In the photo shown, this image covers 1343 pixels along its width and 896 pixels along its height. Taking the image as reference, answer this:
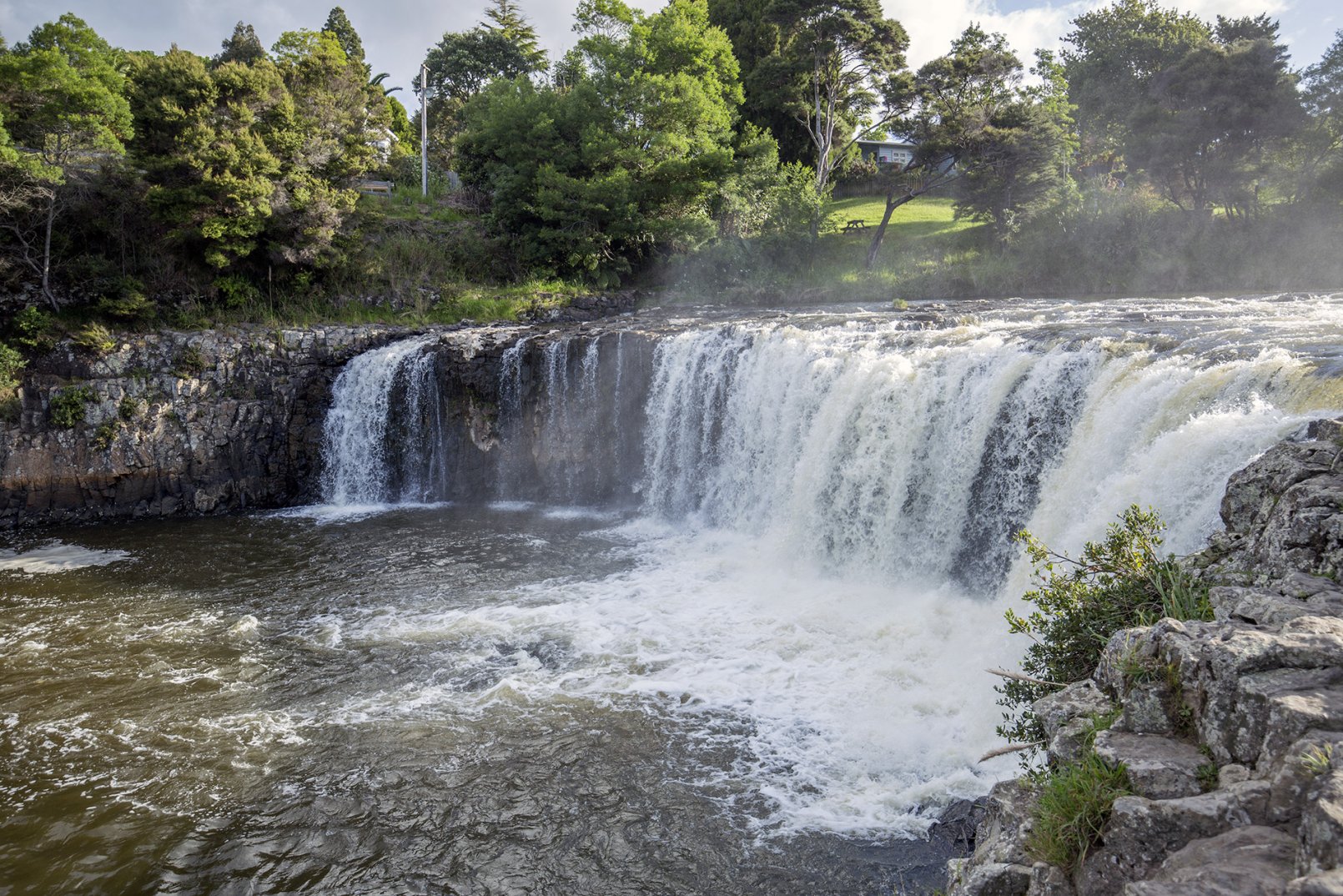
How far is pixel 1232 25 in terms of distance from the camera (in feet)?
103

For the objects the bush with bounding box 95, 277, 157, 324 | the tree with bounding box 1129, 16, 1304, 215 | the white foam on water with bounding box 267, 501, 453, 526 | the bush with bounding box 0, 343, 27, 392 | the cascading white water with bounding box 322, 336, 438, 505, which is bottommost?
the white foam on water with bounding box 267, 501, 453, 526

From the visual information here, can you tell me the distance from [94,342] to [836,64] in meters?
28.2

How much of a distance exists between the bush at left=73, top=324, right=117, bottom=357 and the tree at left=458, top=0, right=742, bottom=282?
13690 mm

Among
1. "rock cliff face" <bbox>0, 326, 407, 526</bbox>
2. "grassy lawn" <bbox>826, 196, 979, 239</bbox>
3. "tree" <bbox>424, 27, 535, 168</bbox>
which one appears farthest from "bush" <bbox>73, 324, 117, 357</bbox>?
"tree" <bbox>424, 27, 535, 168</bbox>

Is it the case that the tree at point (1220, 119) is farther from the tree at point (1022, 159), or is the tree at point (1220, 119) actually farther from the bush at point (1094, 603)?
the bush at point (1094, 603)

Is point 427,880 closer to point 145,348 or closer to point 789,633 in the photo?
point 789,633

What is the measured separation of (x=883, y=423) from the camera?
13555 mm

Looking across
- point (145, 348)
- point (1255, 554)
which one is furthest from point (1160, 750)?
point (145, 348)

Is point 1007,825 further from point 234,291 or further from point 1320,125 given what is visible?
point 1320,125

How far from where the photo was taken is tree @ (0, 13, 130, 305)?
63.7 ft

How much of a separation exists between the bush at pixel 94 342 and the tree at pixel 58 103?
2.44 m

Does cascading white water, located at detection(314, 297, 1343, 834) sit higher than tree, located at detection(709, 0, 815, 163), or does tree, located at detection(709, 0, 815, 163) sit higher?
tree, located at detection(709, 0, 815, 163)

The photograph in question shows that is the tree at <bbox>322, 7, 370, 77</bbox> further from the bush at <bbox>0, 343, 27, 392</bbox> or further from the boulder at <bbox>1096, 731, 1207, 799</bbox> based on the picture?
the boulder at <bbox>1096, 731, 1207, 799</bbox>

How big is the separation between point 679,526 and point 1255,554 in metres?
12.2
